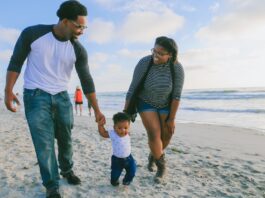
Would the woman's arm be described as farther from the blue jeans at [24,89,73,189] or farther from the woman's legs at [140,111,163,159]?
the blue jeans at [24,89,73,189]

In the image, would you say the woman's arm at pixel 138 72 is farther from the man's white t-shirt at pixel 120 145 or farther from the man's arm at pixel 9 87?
the man's arm at pixel 9 87

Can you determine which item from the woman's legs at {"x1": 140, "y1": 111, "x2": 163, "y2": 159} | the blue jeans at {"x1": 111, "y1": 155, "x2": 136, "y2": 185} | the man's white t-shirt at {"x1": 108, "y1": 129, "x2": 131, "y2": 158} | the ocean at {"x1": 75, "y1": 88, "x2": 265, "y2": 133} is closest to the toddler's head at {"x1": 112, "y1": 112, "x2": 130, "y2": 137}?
the man's white t-shirt at {"x1": 108, "y1": 129, "x2": 131, "y2": 158}

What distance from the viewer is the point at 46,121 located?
11.5 ft

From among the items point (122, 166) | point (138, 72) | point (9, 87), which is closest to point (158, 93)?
Result: point (138, 72)

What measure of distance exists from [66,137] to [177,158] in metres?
2.80

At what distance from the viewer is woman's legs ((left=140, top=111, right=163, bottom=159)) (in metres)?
4.48

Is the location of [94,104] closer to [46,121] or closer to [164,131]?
[46,121]

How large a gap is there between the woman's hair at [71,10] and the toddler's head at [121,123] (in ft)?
4.09

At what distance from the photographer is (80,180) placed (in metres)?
4.35

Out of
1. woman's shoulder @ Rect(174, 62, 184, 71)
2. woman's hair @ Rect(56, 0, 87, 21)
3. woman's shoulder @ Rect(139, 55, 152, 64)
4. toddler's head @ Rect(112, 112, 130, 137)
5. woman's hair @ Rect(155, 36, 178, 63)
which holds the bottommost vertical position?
toddler's head @ Rect(112, 112, 130, 137)

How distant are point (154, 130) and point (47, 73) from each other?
170 centimetres

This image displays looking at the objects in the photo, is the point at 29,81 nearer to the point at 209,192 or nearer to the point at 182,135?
the point at 209,192

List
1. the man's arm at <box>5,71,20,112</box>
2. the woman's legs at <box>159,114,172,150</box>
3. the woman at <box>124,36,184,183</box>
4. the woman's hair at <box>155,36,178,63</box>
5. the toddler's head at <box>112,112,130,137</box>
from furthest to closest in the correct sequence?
1. the woman's legs at <box>159,114,172,150</box>
2. the woman at <box>124,36,184,183</box>
3. the woman's hair at <box>155,36,178,63</box>
4. the toddler's head at <box>112,112,130,137</box>
5. the man's arm at <box>5,71,20,112</box>

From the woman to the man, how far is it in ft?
3.77
